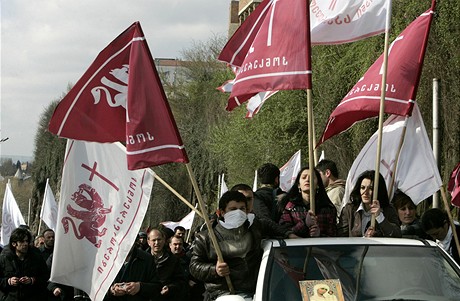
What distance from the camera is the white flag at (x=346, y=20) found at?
13008mm

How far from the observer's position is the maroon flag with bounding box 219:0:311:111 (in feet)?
36.3

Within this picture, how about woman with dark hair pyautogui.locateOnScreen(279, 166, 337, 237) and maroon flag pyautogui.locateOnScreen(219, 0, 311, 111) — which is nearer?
woman with dark hair pyautogui.locateOnScreen(279, 166, 337, 237)

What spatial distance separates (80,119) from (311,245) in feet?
10.3

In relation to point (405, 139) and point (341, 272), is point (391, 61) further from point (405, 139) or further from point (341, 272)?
point (341, 272)

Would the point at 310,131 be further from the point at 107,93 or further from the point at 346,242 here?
the point at 107,93

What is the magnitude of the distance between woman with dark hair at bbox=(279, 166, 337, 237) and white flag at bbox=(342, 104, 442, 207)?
56.1 inches

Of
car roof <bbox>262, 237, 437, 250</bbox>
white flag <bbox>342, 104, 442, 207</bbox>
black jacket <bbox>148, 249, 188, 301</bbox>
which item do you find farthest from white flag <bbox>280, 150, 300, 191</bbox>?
car roof <bbox>262, 237, 437, 250</bbox>

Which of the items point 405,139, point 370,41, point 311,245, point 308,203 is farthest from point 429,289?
point 370,41

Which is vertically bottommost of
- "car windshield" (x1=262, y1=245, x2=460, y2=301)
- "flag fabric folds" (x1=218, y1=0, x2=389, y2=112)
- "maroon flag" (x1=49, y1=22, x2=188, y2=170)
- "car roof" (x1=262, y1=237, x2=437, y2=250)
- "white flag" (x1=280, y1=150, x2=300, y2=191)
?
"car windshield" (x1=262, y1=245, x2=460, y2=301)

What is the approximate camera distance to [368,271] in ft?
28.8

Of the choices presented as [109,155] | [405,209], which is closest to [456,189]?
[405,209]

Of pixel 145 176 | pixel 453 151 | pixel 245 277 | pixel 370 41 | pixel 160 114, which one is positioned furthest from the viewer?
pixel 370 41

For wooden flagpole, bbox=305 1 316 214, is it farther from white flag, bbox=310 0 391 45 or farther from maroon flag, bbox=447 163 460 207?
maroon flag, bbox=447 163 460 207

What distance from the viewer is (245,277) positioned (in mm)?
9531
